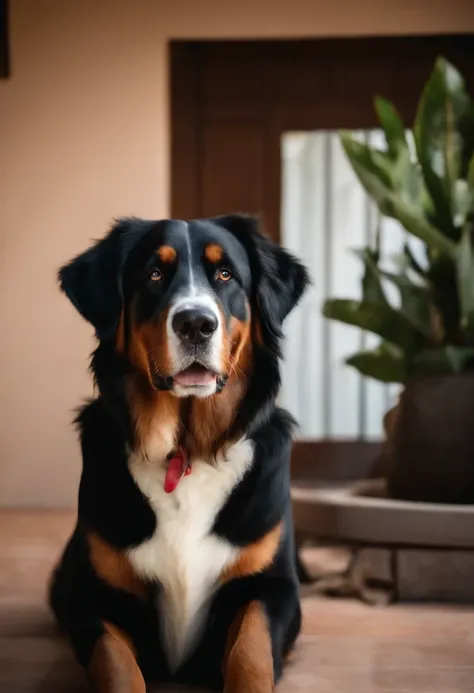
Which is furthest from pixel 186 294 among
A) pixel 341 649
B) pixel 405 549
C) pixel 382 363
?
pixel 382 363

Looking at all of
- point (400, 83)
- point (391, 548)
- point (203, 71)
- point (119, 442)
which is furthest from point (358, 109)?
point (119, 442)

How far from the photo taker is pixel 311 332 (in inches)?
172

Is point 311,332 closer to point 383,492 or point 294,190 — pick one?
point 294,190

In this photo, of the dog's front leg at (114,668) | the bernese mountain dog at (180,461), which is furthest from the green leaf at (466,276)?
the dog's front leg at (114,668)

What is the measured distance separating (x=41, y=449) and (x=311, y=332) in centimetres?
135

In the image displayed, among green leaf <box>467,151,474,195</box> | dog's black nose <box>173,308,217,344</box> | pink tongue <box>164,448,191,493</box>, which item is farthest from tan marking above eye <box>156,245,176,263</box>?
green leaf <box>467,151,474,195</box>

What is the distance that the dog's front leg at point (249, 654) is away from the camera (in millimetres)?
1457

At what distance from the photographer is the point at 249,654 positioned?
1508 millimetres

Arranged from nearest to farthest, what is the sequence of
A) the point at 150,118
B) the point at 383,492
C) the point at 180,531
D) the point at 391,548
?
the point at 180,531 < the point at 391,548 < the point at 383,492 < the point at 150,118

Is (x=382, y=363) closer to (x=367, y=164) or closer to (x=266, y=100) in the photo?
(x=367, y=164)

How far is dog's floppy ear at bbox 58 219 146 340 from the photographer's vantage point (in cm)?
175

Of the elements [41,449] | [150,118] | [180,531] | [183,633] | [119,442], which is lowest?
[41,449]

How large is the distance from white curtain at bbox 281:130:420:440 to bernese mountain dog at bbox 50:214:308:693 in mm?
2539

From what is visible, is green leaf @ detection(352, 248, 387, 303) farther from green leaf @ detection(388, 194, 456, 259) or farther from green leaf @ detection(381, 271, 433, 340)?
A: green leaf @ detection(388, 194, 456, 259)
